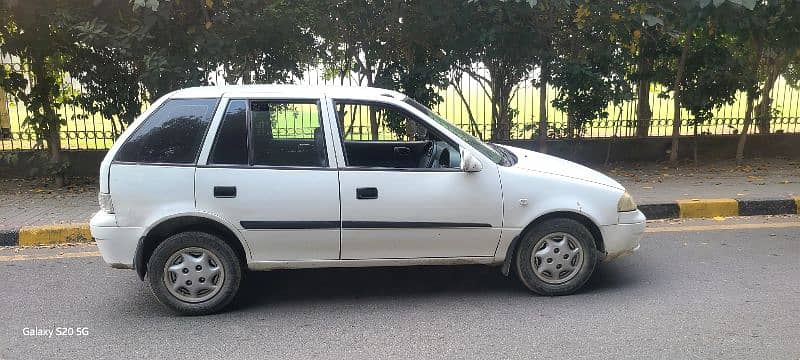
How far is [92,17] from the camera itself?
21.7 feet

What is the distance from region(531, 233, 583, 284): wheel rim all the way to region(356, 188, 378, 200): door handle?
3.80ft

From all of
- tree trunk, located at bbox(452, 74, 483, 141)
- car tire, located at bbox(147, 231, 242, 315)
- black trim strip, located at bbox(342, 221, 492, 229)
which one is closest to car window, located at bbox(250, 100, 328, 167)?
black trim strip, located at bbox(342, 221, 492, 229)

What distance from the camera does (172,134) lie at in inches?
149

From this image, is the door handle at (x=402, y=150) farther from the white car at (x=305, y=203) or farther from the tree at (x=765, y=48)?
the tree at (x=765, y=48)

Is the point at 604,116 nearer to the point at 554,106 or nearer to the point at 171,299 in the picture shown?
the point at 554,106

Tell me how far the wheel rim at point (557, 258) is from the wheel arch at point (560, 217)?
0.12 meters

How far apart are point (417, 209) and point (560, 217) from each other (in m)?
0.99

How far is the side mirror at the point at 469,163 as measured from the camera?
12.4ft

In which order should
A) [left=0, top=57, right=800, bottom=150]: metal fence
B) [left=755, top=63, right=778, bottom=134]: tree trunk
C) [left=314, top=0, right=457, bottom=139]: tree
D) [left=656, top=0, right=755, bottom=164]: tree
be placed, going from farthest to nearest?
1. [left=755, top=63, right=778, bottom=134]: tree trunk
2. [left=0, top=57, right=800, bottom=150]: metal fence
3. [left=314, top=0, right=457, bottom=139]: tree
4. [left=656, top=0, right=755, bottom=164]: tree

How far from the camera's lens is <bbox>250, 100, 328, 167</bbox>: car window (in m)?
3.81

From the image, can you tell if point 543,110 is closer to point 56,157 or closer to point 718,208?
point 718,208

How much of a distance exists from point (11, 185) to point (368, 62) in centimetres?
478

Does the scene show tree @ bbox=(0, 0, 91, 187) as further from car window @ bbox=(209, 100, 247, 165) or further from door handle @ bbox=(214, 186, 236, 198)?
door handle @ bbox=(214, 186, 236, 198)

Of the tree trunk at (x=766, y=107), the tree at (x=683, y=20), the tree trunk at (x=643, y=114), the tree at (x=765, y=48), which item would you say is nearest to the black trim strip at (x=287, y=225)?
the tree at (x=683, y=20)
